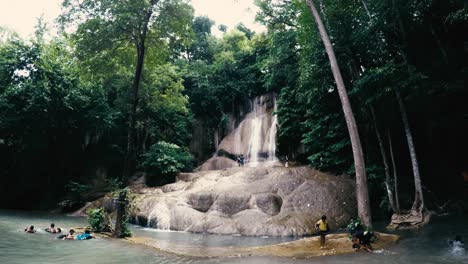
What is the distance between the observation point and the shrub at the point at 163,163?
29.9 m

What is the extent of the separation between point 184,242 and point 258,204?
18.9 feet

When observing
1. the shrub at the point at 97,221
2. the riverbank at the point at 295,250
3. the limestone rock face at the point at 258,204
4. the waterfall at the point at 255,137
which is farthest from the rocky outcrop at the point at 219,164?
the riverbank at the point at 295,250

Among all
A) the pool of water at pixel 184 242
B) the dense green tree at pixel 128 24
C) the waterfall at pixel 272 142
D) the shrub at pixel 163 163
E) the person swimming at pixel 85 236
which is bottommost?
the pool of water at pixel 184 242

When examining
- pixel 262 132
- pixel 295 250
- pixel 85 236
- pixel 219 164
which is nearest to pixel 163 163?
pixel 219 164

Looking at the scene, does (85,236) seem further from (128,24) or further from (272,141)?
(272,141)

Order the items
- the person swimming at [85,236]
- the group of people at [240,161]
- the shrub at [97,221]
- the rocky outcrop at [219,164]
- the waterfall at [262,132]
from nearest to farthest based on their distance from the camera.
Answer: the person swimming at [85,236] → the shrub at [97,221] → the rocky outcrop at [219,164] → the waterfall at [262,132] → the group of people at [240,161]

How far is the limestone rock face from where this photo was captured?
1884 cm

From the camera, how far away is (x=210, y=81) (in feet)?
130

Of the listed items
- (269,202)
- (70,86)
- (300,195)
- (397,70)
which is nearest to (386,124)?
(397,70)

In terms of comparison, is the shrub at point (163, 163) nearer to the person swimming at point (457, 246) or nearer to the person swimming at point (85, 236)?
the person swimming at point (85, 236)

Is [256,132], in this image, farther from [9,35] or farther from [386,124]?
[9,35]

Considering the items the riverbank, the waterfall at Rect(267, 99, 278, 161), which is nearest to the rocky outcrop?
the waterfall at Rect(267, 99, 278, 161)

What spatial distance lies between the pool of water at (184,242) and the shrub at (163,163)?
38.1 feet

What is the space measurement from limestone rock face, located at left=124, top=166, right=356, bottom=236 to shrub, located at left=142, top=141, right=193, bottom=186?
5995 millimetres
